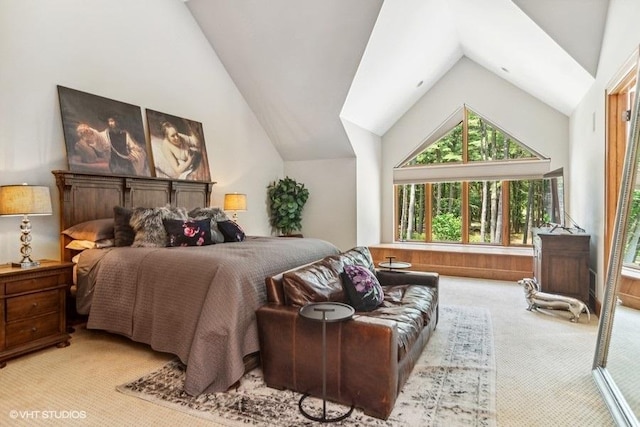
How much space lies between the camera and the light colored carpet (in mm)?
1958

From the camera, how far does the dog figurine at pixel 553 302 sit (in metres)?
3.57

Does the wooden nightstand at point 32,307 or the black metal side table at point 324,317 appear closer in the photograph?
the black metal side table at point 324,317

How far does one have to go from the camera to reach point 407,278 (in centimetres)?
340

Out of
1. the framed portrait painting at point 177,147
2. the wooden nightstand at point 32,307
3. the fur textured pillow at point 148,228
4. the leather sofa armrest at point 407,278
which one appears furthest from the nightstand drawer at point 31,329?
the leather sofa armrest at point 407,278

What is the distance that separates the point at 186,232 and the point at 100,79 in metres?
2.04

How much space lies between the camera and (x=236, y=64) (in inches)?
211

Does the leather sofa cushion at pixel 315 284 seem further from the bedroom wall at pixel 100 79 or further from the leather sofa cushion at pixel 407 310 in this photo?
the bedroom wall at pixel 100 79

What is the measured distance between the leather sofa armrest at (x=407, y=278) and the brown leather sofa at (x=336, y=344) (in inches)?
27.0

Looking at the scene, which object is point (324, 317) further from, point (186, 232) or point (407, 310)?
point (186, 232)

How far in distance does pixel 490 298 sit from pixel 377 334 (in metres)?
3.14

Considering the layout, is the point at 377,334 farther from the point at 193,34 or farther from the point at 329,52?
→ the point at 193,34

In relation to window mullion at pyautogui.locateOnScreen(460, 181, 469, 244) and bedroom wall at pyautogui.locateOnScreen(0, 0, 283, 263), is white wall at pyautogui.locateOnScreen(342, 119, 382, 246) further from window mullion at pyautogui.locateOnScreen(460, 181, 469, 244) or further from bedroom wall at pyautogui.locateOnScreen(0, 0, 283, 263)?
bedroom wall at pyautogui.locateOnScreen(0, 0, 283, 263)

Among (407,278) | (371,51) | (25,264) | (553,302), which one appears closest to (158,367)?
(25,264)

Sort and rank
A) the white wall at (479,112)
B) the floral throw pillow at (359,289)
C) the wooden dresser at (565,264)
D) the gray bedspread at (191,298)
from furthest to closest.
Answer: the white wall at (479,112) < the wooden dresser at (565,264) < the floral throw pillow at (359,289) < the gray bedspread at (191,298)
